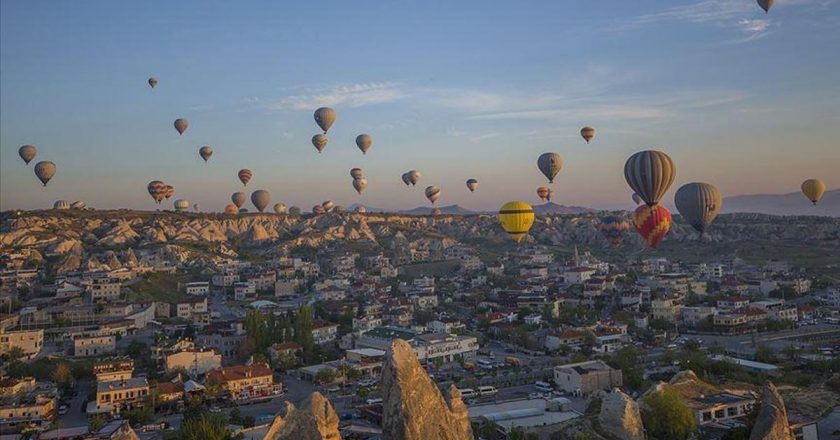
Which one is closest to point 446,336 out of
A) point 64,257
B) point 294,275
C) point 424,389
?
point 424,389

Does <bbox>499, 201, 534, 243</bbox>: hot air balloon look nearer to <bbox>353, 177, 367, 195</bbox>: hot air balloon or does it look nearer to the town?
the town

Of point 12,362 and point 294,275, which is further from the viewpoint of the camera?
point 294,275

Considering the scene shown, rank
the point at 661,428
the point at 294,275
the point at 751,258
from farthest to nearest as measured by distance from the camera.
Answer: the point at 751,258
the point at 294,275
the point at 661,428

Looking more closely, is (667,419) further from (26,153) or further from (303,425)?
(26,153)

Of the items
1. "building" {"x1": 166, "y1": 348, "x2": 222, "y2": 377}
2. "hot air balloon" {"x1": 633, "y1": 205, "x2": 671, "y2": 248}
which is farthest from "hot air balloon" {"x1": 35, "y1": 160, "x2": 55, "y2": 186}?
"hot air balloon" {"x1": 633, "y1": 205, "x2": 671, "y2": 248}

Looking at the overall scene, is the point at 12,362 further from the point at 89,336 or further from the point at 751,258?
the point at 751,258

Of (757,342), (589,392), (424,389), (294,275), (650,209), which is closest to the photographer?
(424,389)

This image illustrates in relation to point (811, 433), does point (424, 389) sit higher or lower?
higher
